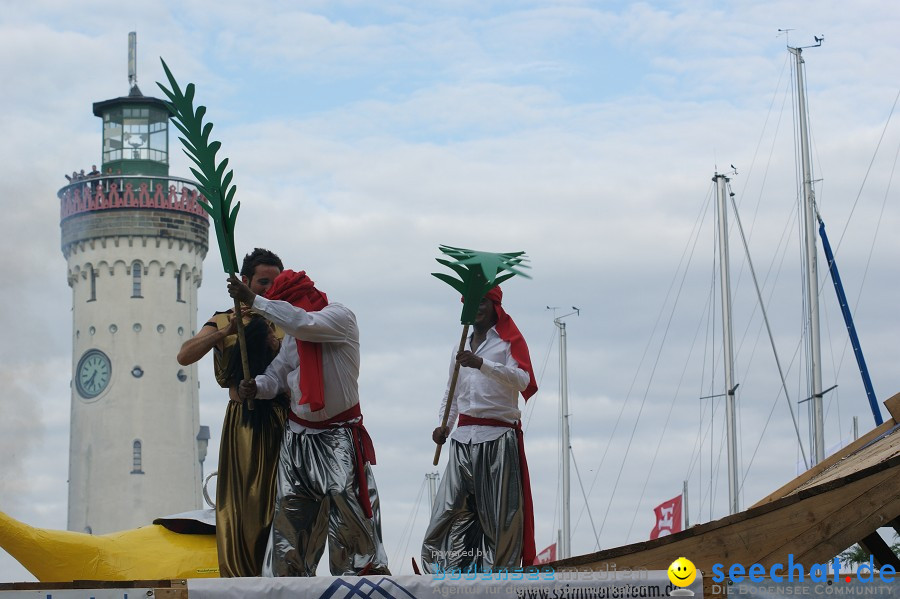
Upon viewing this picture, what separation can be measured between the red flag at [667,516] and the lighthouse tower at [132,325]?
83.6ft

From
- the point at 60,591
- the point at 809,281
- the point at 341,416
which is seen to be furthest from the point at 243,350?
the point at 809,281

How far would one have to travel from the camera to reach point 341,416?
860cm

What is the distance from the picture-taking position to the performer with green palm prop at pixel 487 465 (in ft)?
30.5

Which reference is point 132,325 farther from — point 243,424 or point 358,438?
point 358,438

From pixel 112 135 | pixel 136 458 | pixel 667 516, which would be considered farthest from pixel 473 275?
pixel 112 135

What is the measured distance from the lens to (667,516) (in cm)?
4028

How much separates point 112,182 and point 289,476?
55.7m

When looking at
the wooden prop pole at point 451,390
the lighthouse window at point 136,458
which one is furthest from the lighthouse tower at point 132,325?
the wooden prop pole at point 451,390

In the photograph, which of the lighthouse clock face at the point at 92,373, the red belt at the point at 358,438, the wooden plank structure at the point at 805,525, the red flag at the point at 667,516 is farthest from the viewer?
the lighthouse clock face at the point at 92,373

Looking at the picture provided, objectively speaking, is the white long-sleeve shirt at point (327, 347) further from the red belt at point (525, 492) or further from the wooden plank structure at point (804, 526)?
the wooden plank structure at point (804, 526)

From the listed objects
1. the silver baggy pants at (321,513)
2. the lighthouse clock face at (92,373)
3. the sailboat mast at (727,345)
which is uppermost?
the lighthouse clock face at (92,373)

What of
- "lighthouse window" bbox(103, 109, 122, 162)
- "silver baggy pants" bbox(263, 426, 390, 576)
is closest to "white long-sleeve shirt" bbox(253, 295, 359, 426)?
"silver baggy pants" bbox(263, 426, 390, 576)

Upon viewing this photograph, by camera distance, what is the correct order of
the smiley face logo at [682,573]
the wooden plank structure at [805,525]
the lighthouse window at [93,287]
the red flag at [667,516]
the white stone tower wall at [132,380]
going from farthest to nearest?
the lighthouse window at [93,287] < the white stone tower wall at [132,380] < the red flag at [667,516] < the wooden plank structure at [805,525] < the smiley face logo at [682,573]

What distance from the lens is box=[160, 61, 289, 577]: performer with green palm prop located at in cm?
880
